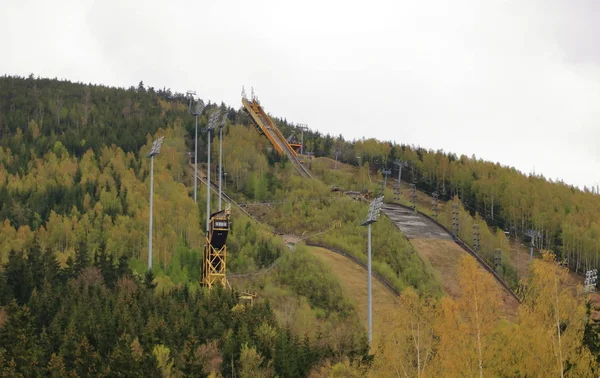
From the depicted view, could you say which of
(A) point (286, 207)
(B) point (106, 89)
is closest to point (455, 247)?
(A) point (286, 207)

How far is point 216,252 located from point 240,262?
21.0 ft

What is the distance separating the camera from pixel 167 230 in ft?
252

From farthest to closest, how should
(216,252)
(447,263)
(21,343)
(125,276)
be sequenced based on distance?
(447,263)
(216,252)
(125,276)
(21,343)

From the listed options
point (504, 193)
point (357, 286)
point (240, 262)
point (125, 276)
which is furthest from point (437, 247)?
point (125, 276)

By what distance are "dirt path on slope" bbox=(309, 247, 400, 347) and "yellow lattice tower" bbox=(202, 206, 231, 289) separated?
415 inches

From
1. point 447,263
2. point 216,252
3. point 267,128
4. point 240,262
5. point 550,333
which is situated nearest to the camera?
point 550,333

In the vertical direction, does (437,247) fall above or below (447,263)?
above

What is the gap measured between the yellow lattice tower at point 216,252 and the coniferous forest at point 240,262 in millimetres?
1517

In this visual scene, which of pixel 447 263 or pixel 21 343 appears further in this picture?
pixel 447 263

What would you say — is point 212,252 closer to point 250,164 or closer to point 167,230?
point 167,230

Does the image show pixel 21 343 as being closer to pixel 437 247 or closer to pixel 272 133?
pixel 437 247

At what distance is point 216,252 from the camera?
64.6m

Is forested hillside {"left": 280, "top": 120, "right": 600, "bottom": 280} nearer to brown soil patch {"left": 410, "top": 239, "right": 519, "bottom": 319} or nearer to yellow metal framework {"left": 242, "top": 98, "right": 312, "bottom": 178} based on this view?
yellow metal framework {"left": 242, "top": 98, "right": 312, "bottom": 178}

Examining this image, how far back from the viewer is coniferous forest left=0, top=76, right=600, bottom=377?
3712cm
